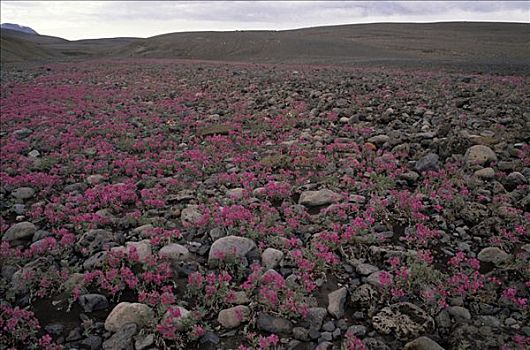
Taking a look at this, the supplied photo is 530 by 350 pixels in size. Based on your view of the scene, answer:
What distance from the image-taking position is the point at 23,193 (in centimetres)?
805

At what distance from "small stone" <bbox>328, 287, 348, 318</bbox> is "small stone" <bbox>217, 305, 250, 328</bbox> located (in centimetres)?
93

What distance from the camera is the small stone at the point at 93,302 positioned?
479cm

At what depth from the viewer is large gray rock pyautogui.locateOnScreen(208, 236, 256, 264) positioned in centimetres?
548

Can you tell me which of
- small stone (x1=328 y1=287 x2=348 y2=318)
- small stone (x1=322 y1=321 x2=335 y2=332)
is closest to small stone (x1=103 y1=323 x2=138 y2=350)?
small stone (x1=322 y1=321 x2=335 y2=332)

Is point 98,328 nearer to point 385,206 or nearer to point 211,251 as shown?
point 211,251

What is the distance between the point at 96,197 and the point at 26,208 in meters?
1.19

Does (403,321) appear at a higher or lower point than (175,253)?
lower

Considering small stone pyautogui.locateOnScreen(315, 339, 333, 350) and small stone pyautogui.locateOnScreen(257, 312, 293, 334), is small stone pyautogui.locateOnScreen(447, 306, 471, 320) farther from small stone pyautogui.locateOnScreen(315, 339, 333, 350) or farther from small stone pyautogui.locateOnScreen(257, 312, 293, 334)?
small stone pyautogui.locateOnScreen(257, 312, 293, 334)

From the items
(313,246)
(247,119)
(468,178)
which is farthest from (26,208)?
(468,178)

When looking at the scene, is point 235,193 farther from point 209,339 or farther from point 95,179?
point 209,339

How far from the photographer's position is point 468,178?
24.4 ft

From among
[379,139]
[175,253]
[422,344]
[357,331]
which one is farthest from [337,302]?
[379,139]

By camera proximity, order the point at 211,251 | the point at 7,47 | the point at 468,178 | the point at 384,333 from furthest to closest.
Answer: the point at 7,47, the point at 468,178, the point at 211,251, the point at 384,333

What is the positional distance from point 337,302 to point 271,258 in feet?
3.71
